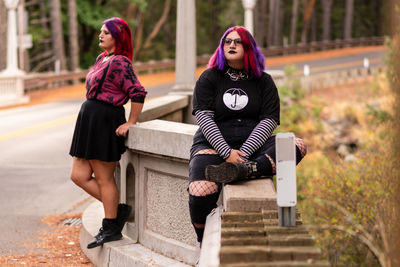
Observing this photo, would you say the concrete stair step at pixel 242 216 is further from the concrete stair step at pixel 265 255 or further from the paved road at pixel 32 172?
the paved road at pixel 32 172

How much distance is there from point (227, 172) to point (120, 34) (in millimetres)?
1838

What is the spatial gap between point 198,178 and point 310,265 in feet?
5.89

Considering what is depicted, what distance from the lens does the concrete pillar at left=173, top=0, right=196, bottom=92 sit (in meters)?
10.2

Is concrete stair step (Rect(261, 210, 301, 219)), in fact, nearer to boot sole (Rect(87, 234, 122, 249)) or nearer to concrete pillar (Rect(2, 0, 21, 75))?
boot sole (Rect(87, 234, 122, 249))

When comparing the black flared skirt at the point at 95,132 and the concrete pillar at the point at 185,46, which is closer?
the black flared skirt at the point at 95,132

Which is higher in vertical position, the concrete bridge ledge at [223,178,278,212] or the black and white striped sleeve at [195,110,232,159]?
the black and white striped sleeve at [195,110,232,159]

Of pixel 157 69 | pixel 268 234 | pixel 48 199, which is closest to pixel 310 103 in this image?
pixel 157 69

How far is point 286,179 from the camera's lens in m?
2.86

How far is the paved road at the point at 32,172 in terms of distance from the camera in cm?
691

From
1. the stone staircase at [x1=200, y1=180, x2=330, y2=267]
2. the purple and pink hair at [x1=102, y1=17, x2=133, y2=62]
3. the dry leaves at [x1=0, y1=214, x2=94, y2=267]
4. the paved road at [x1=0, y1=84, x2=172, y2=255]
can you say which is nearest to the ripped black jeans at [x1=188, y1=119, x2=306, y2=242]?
the stone staircase at [x1=200, y1=180, x2=330, y2=267]

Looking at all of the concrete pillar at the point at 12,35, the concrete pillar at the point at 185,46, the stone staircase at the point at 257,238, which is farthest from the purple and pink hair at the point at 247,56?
the concrete pillar at the point at 12,35

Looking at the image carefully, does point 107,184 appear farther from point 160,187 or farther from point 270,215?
point 270,215

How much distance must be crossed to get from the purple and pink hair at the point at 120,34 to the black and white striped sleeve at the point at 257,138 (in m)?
1.44

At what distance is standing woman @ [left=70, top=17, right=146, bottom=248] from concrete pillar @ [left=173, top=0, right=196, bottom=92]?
5163mm
